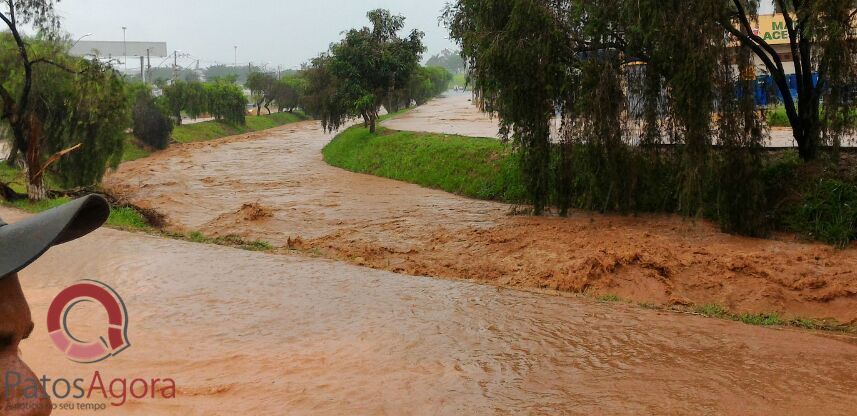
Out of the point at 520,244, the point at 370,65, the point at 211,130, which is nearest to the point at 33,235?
the point at 520,244

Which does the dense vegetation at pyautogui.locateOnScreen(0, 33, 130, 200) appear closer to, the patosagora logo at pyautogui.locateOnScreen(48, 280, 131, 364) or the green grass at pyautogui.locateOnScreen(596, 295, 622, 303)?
the patosagora logo at pyautogui.locateOnScreen(48, 280, 131, 364)

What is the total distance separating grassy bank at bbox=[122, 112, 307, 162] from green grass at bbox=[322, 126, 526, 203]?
970 centimetres

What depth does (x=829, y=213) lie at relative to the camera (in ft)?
44.5

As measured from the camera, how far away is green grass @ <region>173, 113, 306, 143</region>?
145 ft

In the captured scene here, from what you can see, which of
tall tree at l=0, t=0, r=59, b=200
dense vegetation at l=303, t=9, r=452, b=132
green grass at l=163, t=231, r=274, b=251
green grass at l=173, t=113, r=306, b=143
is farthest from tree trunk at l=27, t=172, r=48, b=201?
green grass at l=173, t=113, r=306, b=143

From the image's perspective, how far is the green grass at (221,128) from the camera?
44094mm

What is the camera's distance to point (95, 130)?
72.8 feet

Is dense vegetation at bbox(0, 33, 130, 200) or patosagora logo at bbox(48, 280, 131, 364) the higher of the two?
dense vegetation at bbox(0, 33, 130, 200)

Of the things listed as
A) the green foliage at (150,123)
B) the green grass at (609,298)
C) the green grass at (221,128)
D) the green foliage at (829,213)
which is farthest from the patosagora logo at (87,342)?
the green grass at (221,128)

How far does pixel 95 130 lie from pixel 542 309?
687 inches

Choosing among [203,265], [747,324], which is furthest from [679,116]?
[203,265]

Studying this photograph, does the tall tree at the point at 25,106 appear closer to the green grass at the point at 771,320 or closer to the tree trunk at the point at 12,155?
the tree trunk at the point at 12,155

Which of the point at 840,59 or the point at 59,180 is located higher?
the point at 840,59

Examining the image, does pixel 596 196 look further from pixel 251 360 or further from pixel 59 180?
pixel 59 180
